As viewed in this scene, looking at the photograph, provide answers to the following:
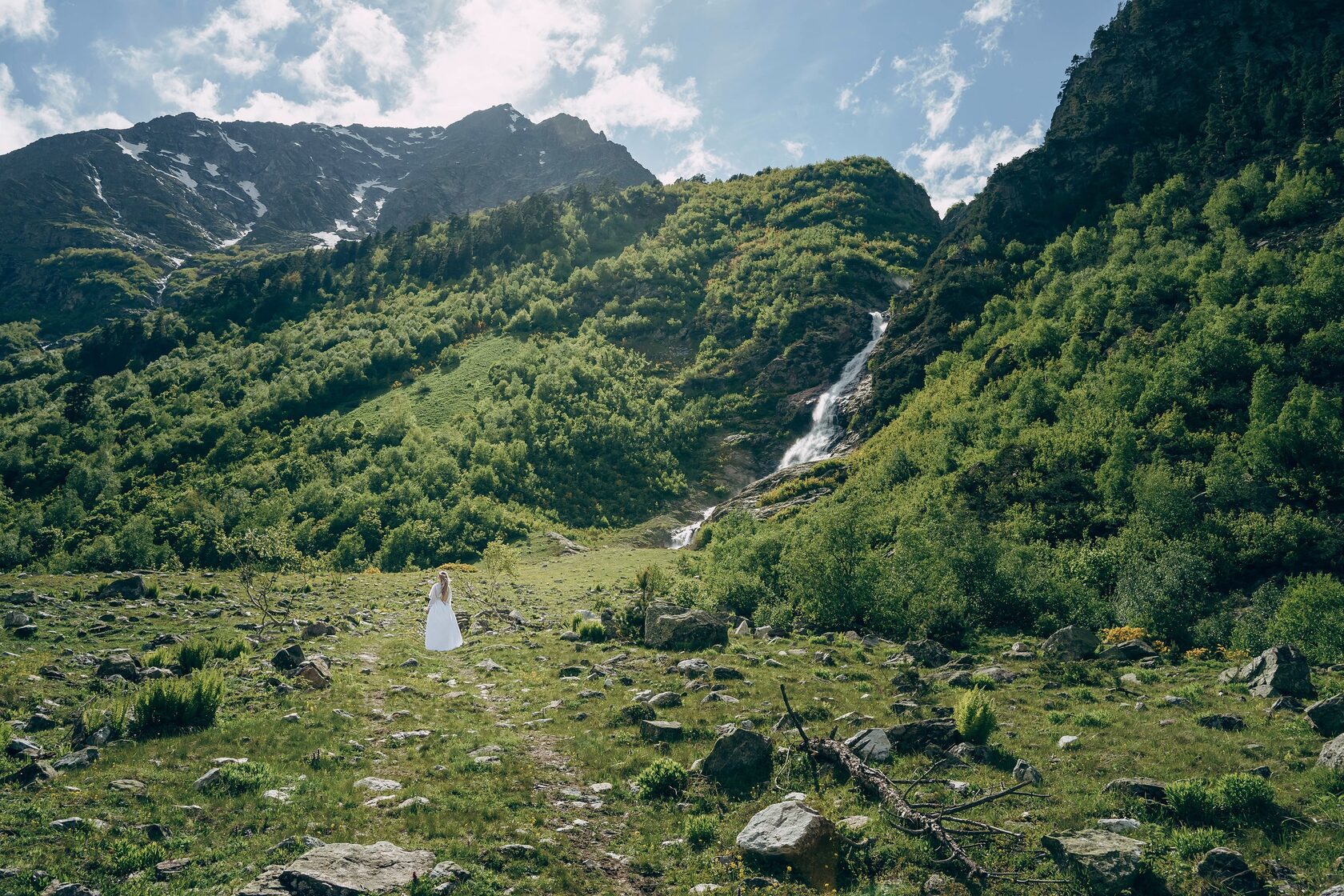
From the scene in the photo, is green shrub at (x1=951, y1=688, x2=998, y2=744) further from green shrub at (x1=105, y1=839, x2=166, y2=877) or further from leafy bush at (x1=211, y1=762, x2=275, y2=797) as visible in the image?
green shrub at (x1=105, y1=839, x2=166, y2=877)

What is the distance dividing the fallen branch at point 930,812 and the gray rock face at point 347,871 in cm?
712

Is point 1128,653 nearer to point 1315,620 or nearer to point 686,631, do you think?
point 1315,620

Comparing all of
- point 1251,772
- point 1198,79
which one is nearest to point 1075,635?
point 1251,772

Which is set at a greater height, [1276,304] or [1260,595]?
[1276,304]

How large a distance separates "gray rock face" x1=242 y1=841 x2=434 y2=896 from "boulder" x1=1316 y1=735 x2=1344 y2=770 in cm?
1703

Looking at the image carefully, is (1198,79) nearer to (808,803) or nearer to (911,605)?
(911,605)

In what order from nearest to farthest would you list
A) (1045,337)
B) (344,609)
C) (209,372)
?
(344,609) → (1045,337) → (209,372)

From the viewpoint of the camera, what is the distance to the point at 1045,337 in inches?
2387

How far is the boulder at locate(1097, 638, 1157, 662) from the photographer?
24094mm

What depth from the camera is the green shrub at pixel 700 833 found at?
39.7 ft

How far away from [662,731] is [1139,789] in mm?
10580

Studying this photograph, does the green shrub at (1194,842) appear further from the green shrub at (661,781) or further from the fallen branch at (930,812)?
the green shrub at (661,781)

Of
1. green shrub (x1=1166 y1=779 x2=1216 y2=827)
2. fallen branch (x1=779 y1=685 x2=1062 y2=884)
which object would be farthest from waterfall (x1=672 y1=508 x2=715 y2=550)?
green shrub (x1=1166 y1=779 x2=1216 y2=827)

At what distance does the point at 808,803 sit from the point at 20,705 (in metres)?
19.1
